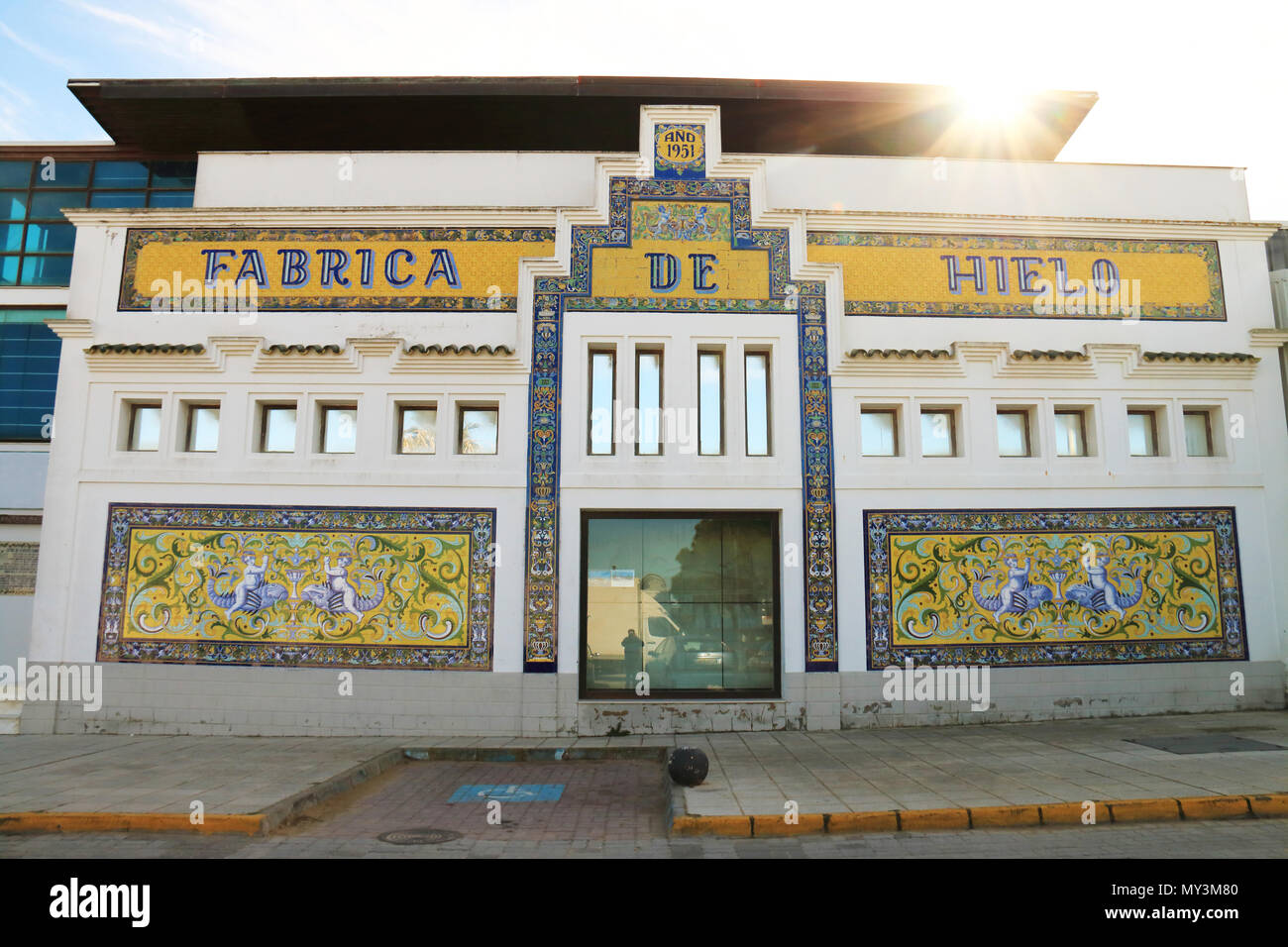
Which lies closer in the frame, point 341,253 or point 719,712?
point 719,712

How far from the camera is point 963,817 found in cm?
723

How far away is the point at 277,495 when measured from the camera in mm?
12055

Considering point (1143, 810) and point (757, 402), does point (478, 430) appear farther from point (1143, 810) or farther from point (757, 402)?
point (1143, 810)

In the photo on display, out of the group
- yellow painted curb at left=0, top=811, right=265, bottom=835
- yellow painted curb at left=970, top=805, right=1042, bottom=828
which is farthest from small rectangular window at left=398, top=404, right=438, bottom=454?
yellow painted curb at left=970, top=805, right=1042, bottom=828

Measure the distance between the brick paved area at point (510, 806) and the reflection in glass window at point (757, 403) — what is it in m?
4.75

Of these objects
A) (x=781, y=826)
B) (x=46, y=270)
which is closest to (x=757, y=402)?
(x=781, y=826)

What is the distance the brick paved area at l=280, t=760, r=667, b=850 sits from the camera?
292 inches

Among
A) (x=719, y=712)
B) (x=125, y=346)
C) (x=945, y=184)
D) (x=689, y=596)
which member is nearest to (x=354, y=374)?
(x=125, y=346)

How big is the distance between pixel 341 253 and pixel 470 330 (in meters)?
2.43

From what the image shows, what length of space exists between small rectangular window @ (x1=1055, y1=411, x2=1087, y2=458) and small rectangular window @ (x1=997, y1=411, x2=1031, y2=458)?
449 mm

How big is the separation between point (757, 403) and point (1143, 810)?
279 inches

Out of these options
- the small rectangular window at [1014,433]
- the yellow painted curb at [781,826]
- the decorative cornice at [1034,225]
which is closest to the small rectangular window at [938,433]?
the small rectangular window at [1014,433]

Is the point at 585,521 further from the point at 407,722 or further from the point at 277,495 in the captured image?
the point at 277,495
